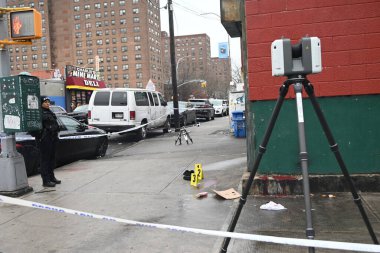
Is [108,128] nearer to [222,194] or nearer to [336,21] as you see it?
[222,194]

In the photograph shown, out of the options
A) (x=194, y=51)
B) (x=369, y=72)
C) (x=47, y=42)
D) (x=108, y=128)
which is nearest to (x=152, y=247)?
(x=369, y=72)

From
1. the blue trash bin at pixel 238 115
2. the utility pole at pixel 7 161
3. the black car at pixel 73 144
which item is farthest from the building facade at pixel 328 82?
the blue trash bin at pixel 238 115

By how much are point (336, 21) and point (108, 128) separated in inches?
441

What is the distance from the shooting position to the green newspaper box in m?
7.24

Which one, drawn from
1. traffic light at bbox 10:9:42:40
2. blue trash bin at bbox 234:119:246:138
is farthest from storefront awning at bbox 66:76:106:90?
traffic light at bbox 10:9:42:40

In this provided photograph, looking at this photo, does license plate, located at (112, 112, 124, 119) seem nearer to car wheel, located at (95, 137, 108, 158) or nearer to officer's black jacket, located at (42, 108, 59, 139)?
car wheel, located at (95, 137, 108, 158)

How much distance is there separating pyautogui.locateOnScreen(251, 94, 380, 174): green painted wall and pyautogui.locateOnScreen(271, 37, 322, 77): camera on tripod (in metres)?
3.06

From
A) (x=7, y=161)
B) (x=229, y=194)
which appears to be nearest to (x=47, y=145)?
(x=7, y=161)

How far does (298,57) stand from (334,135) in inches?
128

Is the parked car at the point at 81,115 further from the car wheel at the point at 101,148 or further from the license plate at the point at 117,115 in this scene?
the car wheel at the point at 101,148

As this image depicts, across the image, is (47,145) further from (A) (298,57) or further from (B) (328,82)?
(A) (298,57)

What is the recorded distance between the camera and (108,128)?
16.3 meters

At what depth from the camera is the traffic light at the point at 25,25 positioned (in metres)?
7.16

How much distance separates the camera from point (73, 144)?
11.2m
